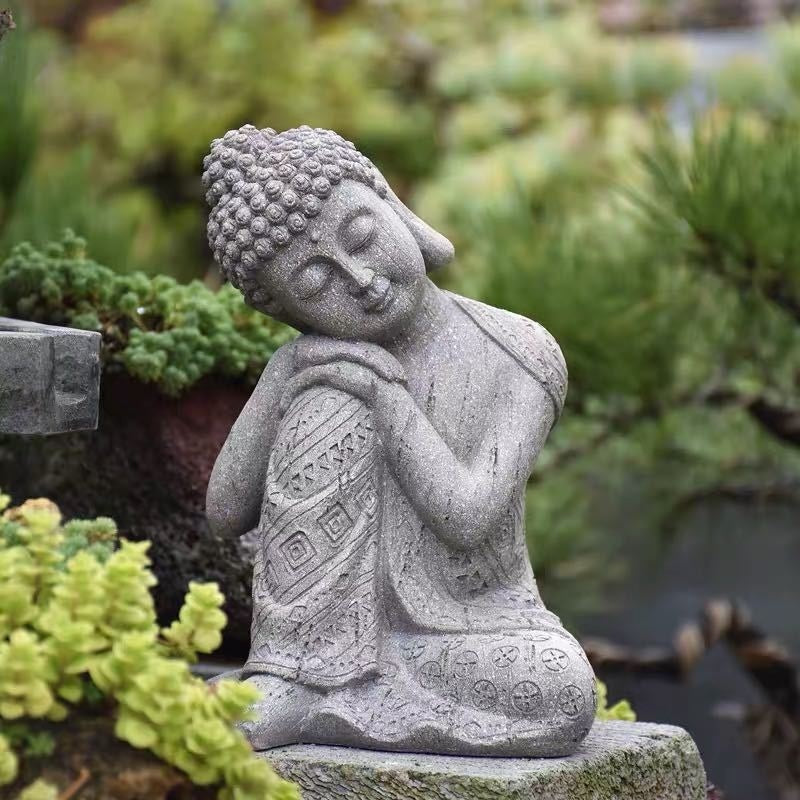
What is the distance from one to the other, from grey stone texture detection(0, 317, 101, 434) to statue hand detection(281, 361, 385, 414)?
0.39 m

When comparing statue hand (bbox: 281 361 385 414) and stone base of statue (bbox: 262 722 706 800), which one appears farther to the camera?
statue hand (bbox: 281 361 385 414)

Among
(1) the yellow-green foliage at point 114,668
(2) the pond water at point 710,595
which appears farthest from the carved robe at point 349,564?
(2) the pond water at point 710,595

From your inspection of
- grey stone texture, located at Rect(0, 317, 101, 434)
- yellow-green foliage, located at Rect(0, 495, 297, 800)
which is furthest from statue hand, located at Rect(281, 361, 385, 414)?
yellow-green foliage, located at Rect(0, 495, 297, 800)

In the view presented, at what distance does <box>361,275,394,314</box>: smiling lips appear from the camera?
2598 millimetres

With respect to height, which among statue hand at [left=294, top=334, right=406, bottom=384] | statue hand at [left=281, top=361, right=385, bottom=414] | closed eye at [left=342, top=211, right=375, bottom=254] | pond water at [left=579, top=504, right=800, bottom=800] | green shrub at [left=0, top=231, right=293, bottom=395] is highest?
closed eye at [left=342, top=211, right=375, bottom=254]

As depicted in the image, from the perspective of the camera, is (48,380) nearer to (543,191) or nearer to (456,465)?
(456,465)

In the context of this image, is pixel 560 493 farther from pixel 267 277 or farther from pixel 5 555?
pixel 5 555

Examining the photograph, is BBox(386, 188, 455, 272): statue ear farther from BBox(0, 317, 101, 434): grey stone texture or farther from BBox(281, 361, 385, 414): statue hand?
BBox(0, 317, 101, 434): grey stone texture

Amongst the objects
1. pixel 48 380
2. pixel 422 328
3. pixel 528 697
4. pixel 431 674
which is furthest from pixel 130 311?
pixel 528 697

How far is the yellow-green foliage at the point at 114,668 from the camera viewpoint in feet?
6.20

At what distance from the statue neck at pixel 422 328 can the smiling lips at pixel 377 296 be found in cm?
10

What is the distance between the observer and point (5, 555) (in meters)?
2.00

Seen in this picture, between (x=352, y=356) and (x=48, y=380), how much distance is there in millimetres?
532

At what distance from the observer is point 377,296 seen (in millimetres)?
2600
